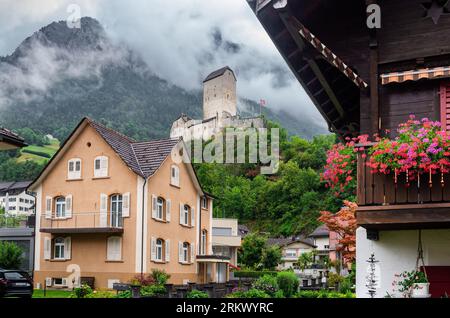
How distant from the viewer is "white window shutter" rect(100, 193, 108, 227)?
36.8 meters

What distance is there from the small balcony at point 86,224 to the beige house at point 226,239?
2622cm

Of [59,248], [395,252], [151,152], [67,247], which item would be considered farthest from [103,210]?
[395,252]

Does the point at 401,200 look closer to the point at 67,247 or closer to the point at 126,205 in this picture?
the point at 126,205

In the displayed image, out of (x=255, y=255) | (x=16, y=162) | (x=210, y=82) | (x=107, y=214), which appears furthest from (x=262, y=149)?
(x=210, y=82)

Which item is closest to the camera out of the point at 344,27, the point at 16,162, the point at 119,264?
the point at 344,27

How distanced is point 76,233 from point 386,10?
30.1 metres

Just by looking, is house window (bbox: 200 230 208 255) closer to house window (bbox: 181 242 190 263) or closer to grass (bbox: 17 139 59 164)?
house window (bbox: 181 242 190 263)

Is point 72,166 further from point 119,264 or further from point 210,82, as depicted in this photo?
point 210,82

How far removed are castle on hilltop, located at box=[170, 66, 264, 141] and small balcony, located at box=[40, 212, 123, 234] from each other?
68.3 metres

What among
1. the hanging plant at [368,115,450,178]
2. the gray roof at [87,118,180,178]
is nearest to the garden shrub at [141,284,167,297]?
the gray roof at [87,118,180,178]

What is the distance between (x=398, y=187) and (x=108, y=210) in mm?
30233

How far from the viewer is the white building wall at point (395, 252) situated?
8.98 m

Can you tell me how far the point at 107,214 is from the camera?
3700 centimetres

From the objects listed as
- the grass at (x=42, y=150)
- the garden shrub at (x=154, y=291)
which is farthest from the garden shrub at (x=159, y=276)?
the grass at (x=42, y=150)
